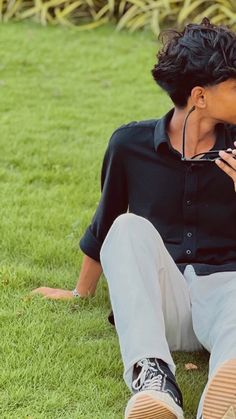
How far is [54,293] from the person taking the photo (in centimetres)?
383

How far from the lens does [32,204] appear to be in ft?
16.4

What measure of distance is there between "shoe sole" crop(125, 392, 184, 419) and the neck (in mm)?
1059

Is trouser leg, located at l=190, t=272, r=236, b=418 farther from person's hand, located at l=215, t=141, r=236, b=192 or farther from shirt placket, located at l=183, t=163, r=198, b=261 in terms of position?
person's hand, located at l=215, t=141, r=236, b=192

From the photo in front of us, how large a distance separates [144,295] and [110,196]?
676 mm

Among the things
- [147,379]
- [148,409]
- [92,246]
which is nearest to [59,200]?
[92,246]

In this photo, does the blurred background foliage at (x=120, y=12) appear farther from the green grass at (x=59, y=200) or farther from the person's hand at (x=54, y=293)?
the person's hand at (x=54, y=293)

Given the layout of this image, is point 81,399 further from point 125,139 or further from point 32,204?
point 32,204

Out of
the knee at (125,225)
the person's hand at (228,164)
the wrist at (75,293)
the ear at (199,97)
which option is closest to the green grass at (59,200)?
the wrist at (75,293)

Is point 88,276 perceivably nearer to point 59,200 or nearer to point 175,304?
point 175,304

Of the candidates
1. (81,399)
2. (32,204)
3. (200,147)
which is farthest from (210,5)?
(81,399)

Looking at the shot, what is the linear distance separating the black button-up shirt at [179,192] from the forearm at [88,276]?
0.32 metres

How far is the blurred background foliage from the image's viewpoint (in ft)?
30.8

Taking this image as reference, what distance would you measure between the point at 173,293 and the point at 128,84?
15.9 feet

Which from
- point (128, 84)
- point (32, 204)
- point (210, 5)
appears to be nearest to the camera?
point (32, 204)
